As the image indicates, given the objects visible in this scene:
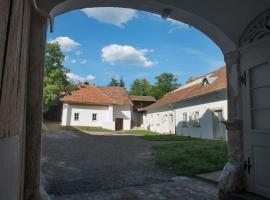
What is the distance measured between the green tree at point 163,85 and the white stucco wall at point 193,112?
23539mm

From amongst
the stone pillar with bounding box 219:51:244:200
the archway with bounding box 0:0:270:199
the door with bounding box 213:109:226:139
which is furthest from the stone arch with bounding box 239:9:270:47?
the door with bounding box 213:109:226:139

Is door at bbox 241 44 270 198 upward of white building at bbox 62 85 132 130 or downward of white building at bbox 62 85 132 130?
downward

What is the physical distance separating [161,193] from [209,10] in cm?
313

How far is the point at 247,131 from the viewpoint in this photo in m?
3.88

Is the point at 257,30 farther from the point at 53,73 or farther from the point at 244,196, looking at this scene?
the point at 53,73

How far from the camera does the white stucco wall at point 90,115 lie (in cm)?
2755

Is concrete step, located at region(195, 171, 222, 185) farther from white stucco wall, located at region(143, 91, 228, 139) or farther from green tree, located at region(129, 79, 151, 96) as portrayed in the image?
green tree, located at region(129, 79, 151, 96)

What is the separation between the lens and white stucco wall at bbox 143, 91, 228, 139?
16.1 metres

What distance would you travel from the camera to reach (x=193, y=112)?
19281mm

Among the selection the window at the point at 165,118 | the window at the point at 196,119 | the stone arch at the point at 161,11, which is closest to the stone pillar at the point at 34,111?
the stone arch at the point at 161,11

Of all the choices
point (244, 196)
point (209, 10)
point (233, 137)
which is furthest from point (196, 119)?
point (209, 10)

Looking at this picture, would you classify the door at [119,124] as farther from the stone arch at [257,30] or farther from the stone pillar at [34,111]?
the stone pillar at [34,111]

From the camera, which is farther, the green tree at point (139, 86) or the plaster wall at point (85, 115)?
the green tree at point (139, 86)

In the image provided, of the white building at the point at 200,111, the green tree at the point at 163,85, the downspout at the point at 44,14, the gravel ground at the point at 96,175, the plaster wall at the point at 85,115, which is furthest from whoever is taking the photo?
the green tree at the point at 163,85
